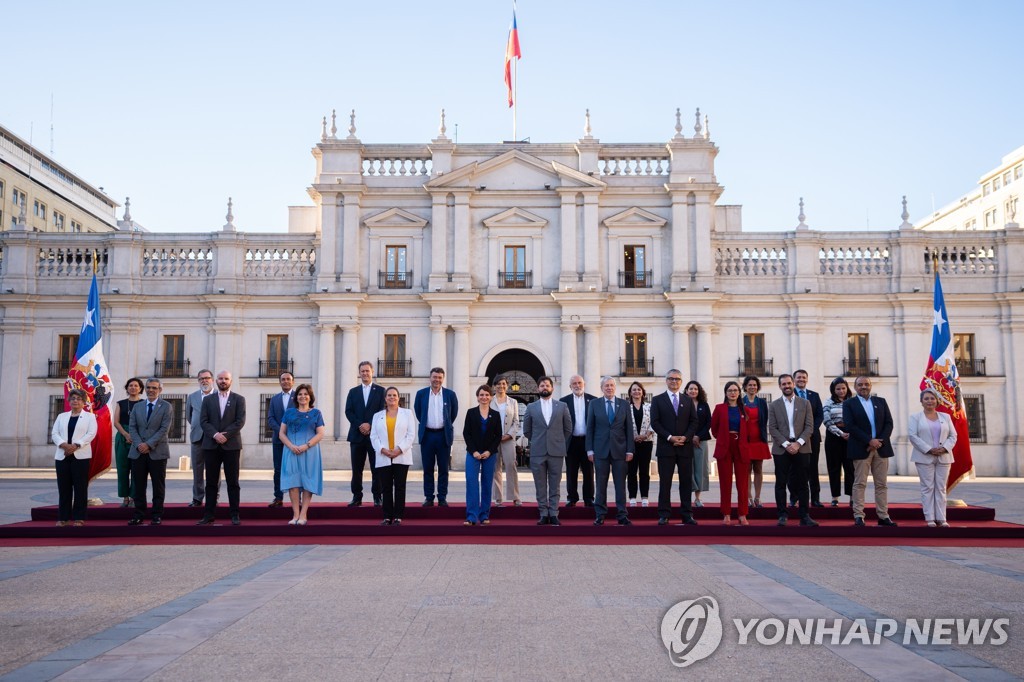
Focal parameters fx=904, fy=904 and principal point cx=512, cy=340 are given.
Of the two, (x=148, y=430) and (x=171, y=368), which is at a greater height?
(x=171, y=368)

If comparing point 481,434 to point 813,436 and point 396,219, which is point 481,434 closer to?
point 813,436

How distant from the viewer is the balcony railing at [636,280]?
32.8 m

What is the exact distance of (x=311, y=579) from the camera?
28.5ft

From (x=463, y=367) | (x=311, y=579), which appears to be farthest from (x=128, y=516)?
(x=463, y=367)

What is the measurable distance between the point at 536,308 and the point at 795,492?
20.3 meters

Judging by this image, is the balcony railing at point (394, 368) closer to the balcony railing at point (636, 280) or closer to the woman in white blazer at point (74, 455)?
the balcony railing at point (636, 280)

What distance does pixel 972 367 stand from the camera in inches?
1261

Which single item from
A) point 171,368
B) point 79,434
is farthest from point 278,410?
point 171,368

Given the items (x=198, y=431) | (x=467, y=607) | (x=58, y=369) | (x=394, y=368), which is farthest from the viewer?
(x=58, y=369)

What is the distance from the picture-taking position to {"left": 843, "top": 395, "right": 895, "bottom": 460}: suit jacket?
488 inches

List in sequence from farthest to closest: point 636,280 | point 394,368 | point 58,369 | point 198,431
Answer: point 636,280 → point 58,369 → point 394,368 → point 198,431

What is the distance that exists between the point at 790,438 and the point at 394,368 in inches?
838

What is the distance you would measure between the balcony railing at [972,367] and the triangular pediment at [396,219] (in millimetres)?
19812

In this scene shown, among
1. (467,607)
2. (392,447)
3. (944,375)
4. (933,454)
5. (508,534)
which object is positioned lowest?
(508,534)
